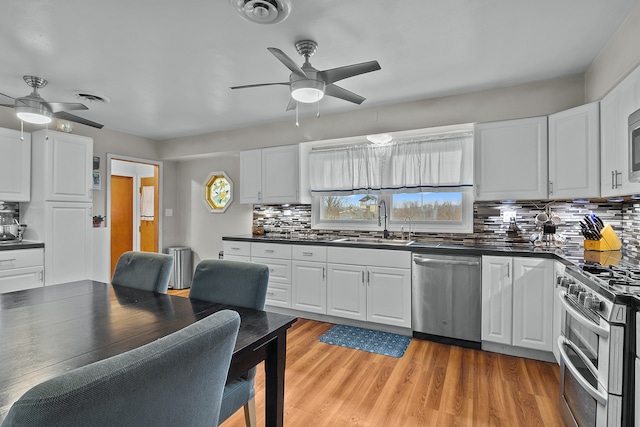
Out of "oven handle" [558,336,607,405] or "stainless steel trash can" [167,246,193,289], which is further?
"stainless steel trash can" [167,246,193,289]

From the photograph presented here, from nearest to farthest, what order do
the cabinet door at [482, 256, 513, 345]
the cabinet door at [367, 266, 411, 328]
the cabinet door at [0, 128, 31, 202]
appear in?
the cabinet door at [482, 256, 513, 345], the cabinet door at [367, 266, 411, 328], the cabinet door at [0, 128, 31, 202]

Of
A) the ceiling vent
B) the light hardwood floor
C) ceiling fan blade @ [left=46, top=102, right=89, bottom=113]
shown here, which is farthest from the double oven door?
the ceiling vent

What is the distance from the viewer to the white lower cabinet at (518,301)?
2.63 metres

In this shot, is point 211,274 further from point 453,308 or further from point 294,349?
point 453,308

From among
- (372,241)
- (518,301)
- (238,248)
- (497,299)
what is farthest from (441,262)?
(238,248)

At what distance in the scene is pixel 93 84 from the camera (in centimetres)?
305

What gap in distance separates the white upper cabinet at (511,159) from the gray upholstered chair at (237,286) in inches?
91.4

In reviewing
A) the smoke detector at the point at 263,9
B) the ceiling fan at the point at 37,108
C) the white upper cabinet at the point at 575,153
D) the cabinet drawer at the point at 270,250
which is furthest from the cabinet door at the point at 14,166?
the white upper cabinet at the point at 575,153

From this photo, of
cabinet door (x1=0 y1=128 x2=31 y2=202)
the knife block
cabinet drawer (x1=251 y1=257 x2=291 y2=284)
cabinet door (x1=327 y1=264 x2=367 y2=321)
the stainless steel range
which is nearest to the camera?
the stainless steel range

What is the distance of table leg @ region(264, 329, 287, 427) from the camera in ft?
4.72

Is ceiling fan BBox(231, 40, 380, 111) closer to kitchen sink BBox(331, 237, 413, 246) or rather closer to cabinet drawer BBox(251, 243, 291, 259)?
kitchen sink BBox(331, 237, 413, 246)

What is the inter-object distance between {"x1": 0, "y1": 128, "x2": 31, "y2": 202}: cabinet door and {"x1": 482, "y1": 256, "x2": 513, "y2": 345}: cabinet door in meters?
4.86

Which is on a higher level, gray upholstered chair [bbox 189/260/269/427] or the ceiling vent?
the ceiling vent

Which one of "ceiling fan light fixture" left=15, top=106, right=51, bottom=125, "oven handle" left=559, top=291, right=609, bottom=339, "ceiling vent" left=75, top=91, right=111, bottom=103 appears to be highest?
"ceiling vent" left=75, top=91, right=111, bottom=103
